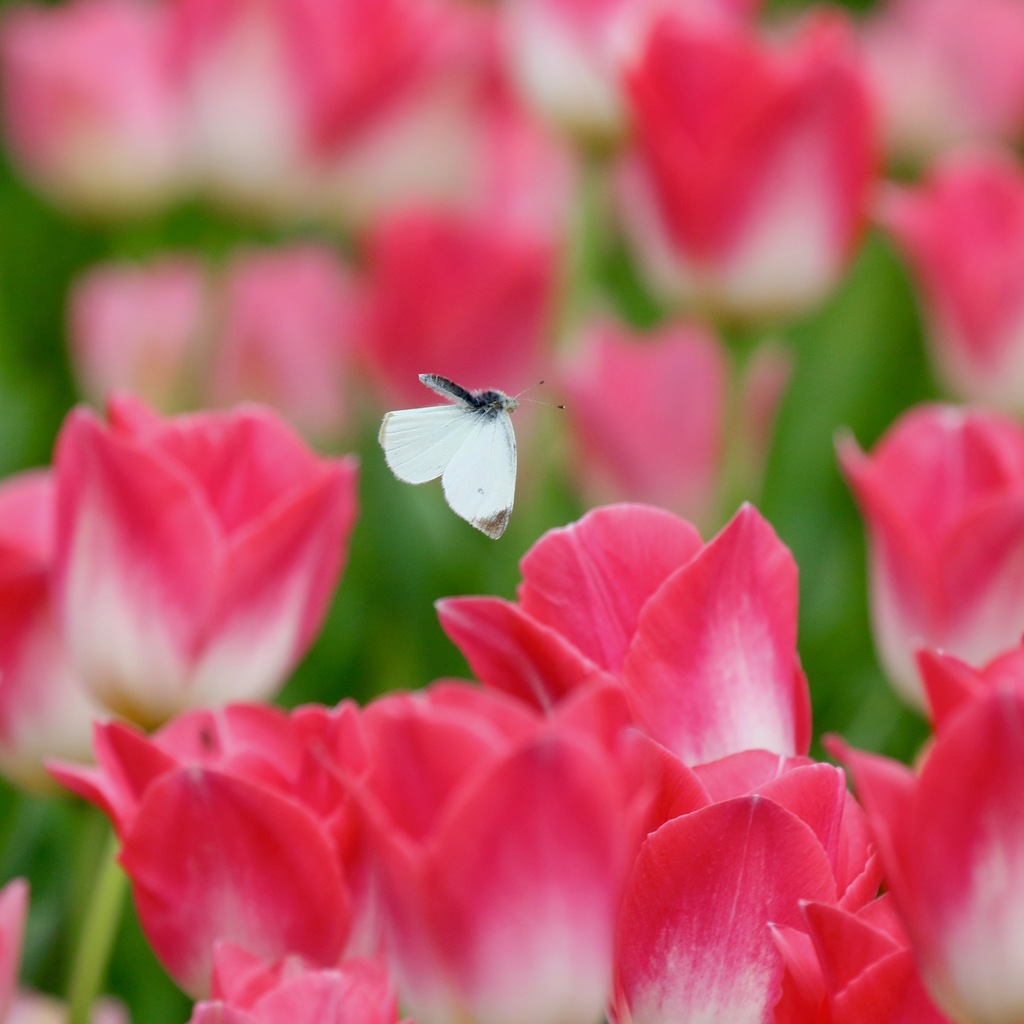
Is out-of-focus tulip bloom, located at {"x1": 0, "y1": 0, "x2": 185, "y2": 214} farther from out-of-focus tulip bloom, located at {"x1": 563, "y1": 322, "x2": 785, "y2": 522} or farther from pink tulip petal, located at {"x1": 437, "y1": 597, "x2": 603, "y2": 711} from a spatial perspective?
pink tulip petal, located at {"x1": 437, "y1": 597, "x2": 603, "y2": 711}

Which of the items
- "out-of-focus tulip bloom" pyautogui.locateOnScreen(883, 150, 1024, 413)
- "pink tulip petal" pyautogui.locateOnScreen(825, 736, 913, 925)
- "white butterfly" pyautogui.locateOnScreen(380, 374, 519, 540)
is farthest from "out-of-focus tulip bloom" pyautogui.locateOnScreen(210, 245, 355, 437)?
"pink tulip petal" pyautogui.locateOnScreen(825, 736, 913, 925)

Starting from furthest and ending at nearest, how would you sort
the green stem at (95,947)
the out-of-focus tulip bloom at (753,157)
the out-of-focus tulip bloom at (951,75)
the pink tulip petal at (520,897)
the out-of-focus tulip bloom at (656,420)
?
the out-of-focus tulip bloom at (951,75)
the out-of-focus tulip bloom at (656,420)
the out-of-focus tulip bloom at (753,157)
the green stem at (95,947)
the pink tulip petal at (520,897)

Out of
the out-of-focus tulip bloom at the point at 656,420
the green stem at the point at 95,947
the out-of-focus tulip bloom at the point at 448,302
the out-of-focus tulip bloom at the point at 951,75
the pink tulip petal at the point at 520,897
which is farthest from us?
the out-of-focus tulip bloom at the point at 951,75

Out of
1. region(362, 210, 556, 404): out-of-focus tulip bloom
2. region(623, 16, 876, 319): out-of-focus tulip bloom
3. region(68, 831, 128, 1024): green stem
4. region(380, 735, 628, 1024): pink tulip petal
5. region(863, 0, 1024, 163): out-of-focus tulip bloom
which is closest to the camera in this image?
region(380, 735, 628, 1024): pink tulip petal

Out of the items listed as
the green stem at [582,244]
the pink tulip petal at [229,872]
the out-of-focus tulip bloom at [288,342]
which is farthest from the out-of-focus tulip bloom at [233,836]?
the out-of-focus tulip bloom at [288,342]

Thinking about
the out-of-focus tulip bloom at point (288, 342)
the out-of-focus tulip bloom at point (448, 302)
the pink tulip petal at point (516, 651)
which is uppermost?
the pink tulip petal at point (516, 651)

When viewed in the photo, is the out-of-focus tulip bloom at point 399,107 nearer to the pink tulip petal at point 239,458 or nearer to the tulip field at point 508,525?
the tulip field at point 508,525
